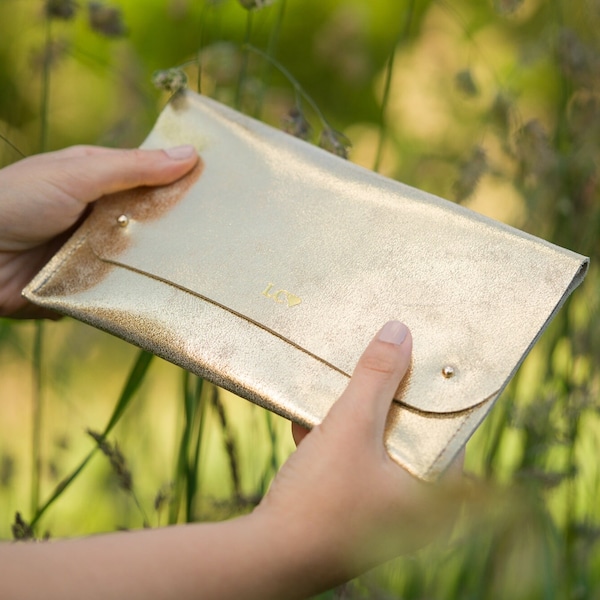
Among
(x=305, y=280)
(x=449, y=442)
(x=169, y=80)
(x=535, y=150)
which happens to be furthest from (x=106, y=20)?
(x=449, y=442)

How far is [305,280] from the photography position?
955 millimetres

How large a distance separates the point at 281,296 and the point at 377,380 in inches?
7.9

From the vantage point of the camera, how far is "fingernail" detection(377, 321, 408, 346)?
32.8 inches

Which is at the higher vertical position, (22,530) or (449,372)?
(449,372)

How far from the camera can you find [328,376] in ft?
2.91

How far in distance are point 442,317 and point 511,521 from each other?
34 centimetres

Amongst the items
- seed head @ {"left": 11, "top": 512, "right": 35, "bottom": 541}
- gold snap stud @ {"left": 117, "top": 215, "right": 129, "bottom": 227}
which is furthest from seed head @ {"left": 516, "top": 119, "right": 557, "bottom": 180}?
seed head @ {"left": 11, "top": 512, "right": 35, "bottom": 541}

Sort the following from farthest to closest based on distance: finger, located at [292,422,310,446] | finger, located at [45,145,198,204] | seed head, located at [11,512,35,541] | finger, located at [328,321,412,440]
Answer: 1. finger, located at [45,145,198,204]
2. finger, located at [292,422,310,446]
3. seed head, located at [11,512,35,541]
4. finger, located at [328,321,412,440]

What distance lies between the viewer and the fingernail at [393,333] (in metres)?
0.83

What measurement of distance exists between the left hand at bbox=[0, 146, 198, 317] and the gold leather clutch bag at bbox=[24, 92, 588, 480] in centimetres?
2

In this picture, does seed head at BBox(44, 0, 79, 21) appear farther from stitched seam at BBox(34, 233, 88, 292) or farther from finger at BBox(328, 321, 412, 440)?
finger at BBox(328, 321, 412, 440)

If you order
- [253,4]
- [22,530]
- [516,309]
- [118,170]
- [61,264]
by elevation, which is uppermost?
[253,4]

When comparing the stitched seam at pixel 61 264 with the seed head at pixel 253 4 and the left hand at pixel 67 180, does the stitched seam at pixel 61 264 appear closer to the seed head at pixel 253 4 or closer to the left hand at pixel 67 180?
the left hand at pixel 67 180

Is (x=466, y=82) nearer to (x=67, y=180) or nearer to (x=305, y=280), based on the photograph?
(x=305, y=280)
